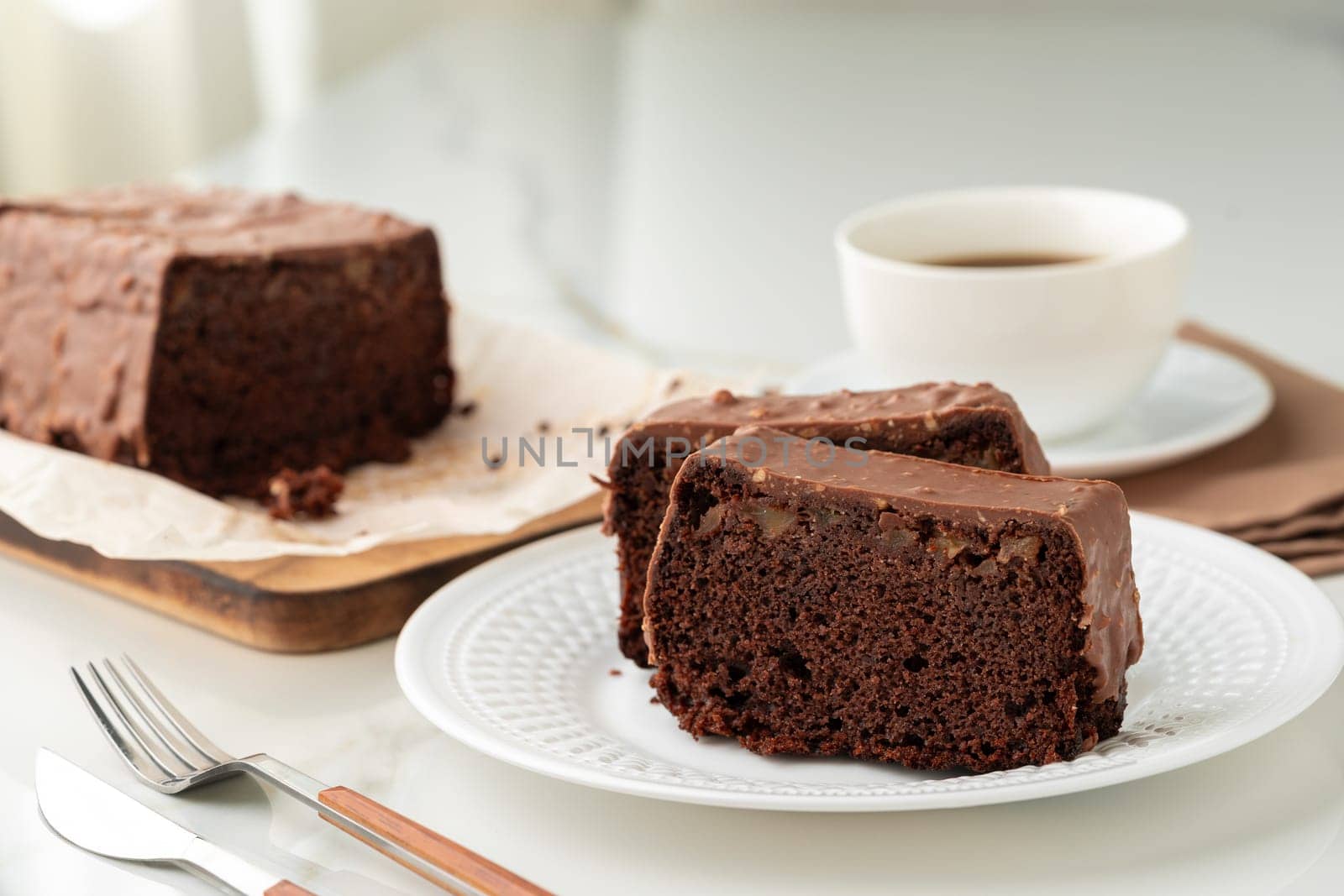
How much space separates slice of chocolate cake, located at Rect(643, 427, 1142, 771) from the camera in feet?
5.42

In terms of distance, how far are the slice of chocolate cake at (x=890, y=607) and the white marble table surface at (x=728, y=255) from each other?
12 cm

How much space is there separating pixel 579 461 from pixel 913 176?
2.03 m

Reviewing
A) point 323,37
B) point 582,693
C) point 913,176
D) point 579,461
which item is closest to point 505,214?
point 913,176

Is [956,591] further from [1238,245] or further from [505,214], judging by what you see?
[505,214]

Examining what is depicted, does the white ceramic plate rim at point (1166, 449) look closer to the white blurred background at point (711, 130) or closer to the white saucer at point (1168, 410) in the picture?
Result: the white saucer at point (1168, 410)

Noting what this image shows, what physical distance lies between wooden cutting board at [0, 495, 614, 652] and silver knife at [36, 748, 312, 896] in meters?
0.40

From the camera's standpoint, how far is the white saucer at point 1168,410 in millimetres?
2512

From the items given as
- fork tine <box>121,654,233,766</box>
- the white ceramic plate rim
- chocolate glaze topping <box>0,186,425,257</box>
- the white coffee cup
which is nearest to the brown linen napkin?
the white ceramic plate rim

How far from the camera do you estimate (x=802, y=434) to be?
1896 mm

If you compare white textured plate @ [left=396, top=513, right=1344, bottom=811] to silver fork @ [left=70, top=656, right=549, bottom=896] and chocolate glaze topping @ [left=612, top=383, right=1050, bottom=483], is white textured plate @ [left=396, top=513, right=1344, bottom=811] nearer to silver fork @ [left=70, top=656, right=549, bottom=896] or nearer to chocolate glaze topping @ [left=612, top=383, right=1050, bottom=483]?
silver fork @ [left=70, top=656, right=549, bottom=896]

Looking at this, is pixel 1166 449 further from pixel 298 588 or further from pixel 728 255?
pixel 728 255

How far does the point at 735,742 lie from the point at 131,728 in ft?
2.43

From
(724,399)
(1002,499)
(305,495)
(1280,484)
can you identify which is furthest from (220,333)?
(1280,484)

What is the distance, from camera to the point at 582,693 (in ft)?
6.42
